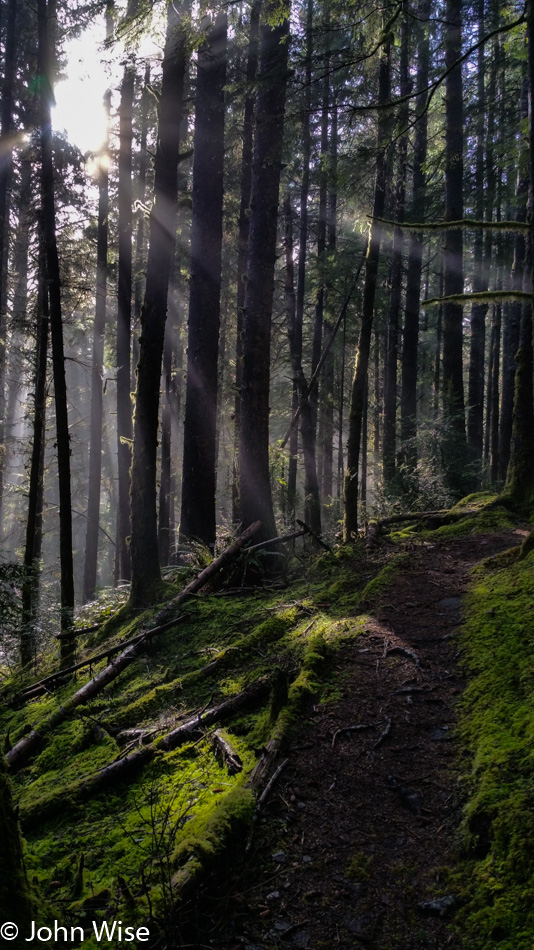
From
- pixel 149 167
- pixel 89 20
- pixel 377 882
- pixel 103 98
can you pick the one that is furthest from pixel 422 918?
pixel 103 98

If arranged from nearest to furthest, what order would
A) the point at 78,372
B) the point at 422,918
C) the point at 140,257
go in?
the point at 422,918 < the point at 140,257 < the point at 78,372

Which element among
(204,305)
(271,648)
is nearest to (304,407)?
(204,305)

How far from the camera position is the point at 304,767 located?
3.58 m

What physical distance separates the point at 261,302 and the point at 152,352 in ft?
7.33

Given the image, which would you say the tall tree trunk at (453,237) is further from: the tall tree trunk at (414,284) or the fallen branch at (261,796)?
the fallen branch at (261,796)

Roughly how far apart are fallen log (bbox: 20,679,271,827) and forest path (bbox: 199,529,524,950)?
66cm

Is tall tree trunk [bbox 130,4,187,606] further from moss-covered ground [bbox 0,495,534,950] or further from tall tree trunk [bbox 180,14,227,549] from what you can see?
tall tree trunk [bbox 180,14,227,549]

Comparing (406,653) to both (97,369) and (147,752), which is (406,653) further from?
(97,369)

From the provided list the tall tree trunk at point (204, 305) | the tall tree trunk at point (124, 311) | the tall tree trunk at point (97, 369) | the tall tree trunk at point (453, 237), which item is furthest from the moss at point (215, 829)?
the tall tree trunk at point (97, 369)

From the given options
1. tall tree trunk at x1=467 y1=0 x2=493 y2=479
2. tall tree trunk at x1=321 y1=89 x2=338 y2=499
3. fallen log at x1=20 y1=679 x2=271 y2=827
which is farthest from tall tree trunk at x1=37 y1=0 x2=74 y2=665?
tall tree trunk at x1=467 y1=0 x2=493 y2=479

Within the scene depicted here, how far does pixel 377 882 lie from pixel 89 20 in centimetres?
1292

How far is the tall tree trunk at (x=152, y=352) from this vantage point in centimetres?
850

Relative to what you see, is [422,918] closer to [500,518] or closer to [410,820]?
[410,820]

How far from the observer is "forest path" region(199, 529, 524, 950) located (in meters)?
2.52
